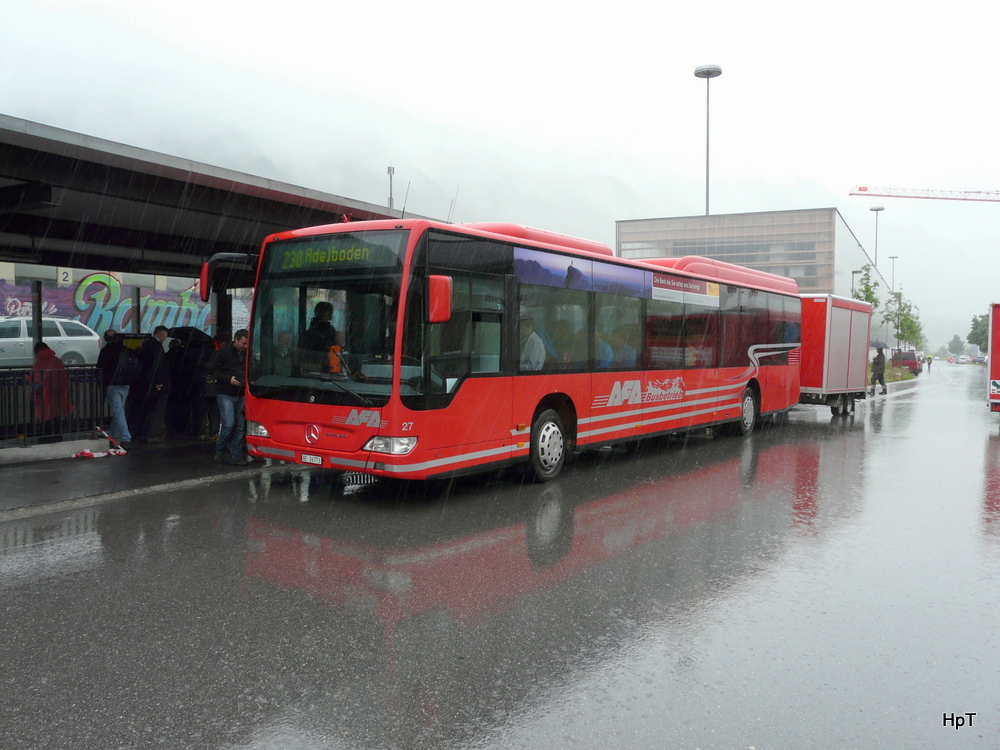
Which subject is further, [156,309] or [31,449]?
[156,309]

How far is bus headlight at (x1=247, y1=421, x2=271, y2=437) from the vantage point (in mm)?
8688

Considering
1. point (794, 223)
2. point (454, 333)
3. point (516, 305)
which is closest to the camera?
point (454, 333)

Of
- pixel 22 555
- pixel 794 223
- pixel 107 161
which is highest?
pixel 794 223

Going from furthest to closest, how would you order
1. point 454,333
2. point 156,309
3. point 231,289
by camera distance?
point 156,309 < point 231,289 < point 454,333

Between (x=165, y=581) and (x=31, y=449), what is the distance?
6.71 metres

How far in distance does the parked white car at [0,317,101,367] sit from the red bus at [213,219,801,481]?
1067 centimetres

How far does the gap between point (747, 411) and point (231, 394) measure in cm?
955

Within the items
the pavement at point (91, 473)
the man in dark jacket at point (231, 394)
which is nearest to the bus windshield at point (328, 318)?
the man in dark jacket at point (231, 394)

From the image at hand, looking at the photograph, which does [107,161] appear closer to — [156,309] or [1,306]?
[1,306]

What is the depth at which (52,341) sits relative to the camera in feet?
→ 63.0

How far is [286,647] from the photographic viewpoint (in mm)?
4434

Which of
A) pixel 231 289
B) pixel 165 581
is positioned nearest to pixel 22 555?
pixel 165 581

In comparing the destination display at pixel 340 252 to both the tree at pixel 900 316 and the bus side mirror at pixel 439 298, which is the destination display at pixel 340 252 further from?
the tree at pixel 900 316

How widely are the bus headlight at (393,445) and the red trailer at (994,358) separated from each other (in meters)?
15.3
